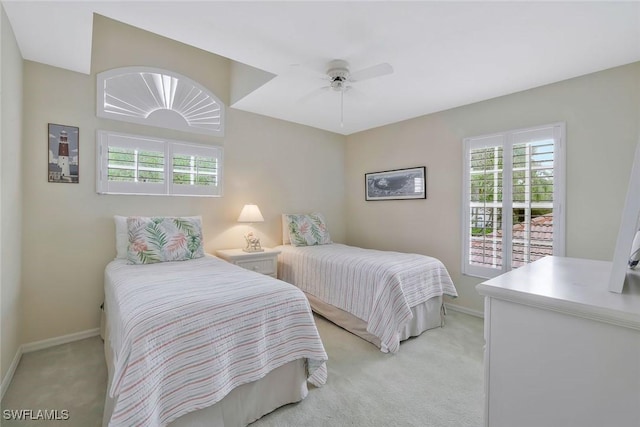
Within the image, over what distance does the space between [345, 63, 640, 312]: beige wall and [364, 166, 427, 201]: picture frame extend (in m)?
0.08

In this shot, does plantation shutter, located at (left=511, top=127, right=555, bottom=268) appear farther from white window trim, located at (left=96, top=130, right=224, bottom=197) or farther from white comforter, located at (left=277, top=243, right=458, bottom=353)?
white window trim, located at (left=96, top=130, right=224, bottom=197)

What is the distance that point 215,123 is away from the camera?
3455 mm

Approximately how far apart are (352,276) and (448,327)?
1.17 meters

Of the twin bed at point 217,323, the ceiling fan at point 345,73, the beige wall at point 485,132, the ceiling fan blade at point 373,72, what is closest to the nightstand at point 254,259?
the twin bed at point 217,323

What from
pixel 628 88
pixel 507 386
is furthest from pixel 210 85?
pixel 628 88

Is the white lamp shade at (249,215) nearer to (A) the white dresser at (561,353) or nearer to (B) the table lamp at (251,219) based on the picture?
(B) the table lamp at (251,219)

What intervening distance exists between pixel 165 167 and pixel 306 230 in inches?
73.2

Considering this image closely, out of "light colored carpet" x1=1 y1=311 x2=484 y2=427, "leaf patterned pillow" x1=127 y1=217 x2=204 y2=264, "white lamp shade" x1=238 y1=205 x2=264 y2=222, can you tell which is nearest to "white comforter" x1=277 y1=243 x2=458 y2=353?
"light colored carpet" x1=1 y1=311 x2=484 y2=427

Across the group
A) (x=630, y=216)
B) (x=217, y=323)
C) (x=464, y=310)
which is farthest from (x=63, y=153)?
(x=464, y=310)

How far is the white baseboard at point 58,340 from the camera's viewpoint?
2432 mm

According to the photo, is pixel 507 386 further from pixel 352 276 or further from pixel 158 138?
pixel 158 138

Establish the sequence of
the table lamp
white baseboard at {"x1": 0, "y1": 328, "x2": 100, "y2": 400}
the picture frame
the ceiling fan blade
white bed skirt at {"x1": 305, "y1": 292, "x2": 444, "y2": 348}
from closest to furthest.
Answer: white baseboard at {"x1": 0, "y1": 328, "x2": 100, "y2": 400}
the ceiling fan blade
white bed skirt at {"x1": 305, "y1": 292, "x2": 444, "y2": 348}
the table lamp
the picture frame

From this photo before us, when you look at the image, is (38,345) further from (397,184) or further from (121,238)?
(397,184)

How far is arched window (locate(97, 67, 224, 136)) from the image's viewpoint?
2.80 m
